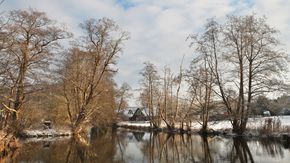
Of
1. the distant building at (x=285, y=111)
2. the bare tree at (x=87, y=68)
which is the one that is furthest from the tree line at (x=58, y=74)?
the distant building at (x=285, y=111)

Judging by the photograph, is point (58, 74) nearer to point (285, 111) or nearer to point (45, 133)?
point (45, 133)

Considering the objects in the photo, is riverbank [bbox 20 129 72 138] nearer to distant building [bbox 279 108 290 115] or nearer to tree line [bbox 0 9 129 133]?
tree line [bbox 0 9 129 133]

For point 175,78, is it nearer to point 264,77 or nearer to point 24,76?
point 264,77

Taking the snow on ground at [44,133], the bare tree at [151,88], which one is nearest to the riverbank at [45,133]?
the snow on ground at [44,133]

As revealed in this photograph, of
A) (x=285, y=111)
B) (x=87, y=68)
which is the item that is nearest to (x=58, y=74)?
(x=87, y=68)

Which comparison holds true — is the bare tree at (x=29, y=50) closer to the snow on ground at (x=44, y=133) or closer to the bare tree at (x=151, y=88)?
the snow on ground at (x=44, y=133)

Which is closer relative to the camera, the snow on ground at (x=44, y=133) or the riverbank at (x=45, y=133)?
the riverbank at (x=45, y=133)

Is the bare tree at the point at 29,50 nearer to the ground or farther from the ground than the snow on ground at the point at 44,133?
farther from the ground

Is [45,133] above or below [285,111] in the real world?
below

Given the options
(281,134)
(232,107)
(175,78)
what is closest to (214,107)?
(232,107)

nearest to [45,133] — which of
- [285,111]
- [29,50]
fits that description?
[29,50]

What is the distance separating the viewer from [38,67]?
26.9m

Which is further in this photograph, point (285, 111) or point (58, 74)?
point (285, 111)

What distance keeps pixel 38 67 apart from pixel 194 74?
15367mm
